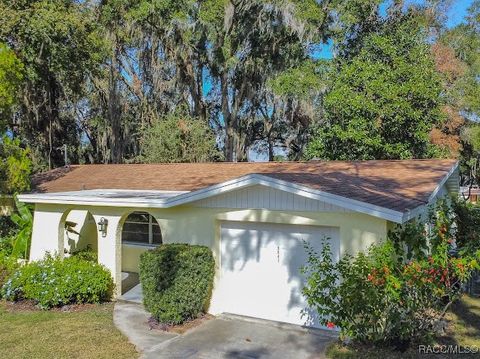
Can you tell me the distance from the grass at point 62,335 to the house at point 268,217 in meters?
1.77

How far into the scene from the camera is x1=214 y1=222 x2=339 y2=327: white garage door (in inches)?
348

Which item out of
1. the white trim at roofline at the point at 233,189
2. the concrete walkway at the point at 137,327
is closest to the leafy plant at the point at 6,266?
the white trim at roofline at the point at 233,189

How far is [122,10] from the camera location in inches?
903

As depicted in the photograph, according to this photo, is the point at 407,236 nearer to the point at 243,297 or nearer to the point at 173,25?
the point at 243,297

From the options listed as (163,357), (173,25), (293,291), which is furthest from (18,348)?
(173,25)

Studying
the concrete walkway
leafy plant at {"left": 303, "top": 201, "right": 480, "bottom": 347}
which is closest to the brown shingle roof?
leafy plant at {"left": 303, "top": 201, "right": 480, "bottom": 347}

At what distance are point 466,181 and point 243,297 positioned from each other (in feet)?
107

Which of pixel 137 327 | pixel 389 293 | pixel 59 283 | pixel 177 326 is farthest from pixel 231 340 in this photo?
pixel 59 283

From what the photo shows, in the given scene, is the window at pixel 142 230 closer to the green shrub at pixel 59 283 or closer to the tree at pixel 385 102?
the green shrub at pixel 59 283

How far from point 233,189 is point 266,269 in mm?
1752

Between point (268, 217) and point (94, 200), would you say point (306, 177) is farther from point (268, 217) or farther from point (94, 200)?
point (94, 200)

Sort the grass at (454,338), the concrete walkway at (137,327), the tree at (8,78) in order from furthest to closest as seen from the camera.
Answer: the tree at (8,78)
the concrete walkway at (137,327)
the grass at (454,338)

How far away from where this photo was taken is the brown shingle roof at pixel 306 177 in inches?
342

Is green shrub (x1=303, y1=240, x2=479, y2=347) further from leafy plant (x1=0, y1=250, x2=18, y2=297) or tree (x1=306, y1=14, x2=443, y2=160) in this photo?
tree (x1=306, y1=14, x2=443, y2=160)
